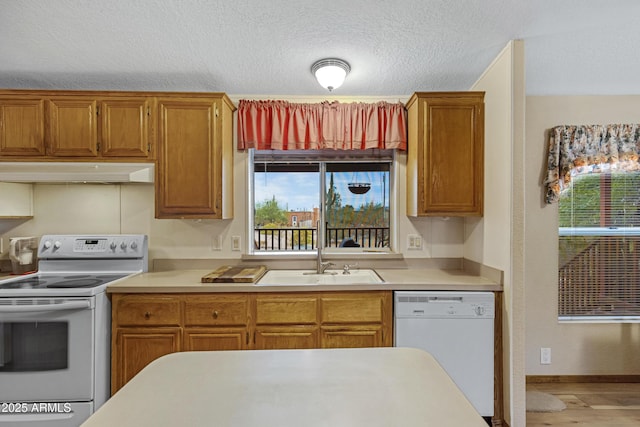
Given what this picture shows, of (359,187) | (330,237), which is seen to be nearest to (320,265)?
(330,237)

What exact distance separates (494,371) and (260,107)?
2557 mm

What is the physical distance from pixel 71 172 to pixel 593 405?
4.08m

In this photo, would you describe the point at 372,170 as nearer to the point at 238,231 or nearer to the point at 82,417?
the point at 238,231

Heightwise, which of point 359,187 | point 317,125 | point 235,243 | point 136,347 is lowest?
point 136,347

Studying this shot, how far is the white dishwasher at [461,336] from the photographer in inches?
Result: 86.8

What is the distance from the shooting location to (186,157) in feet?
8.33

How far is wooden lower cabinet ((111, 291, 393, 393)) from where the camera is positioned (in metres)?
2.25

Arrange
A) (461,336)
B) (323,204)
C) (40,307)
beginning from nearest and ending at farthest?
(40,307) < (461,336) < (323,204)

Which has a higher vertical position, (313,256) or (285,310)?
(313,256)

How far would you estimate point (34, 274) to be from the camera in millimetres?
2613

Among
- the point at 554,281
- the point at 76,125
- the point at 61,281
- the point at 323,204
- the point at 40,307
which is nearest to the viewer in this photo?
the point at 40,307

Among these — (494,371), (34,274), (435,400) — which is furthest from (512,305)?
(34,274)

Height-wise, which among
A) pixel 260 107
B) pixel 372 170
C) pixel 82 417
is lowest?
pixel 82 417

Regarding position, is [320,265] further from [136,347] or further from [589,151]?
[589,151]
